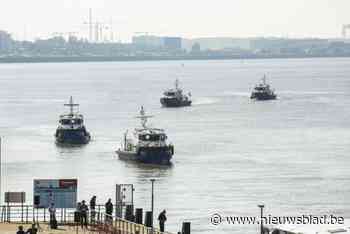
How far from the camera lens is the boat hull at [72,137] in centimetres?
8688

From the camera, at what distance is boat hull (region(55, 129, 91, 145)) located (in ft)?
285

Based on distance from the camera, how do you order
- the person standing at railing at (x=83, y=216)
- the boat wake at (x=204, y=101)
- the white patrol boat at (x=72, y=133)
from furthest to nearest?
1. the boat wake at (x=204, y=101)
2. the white patrol boat at (x=72, y=133)
3. the person standing at railing at (x=83, y=216)

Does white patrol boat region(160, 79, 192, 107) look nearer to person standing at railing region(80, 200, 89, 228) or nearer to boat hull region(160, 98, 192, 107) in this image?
boat hull region(160, 98, 192, 107)

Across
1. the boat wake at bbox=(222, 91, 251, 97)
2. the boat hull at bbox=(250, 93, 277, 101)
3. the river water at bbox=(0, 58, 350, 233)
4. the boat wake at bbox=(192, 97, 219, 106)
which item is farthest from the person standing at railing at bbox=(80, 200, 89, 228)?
the boat wake at bbox=(222, 91, 251, 97)

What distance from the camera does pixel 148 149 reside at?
72.9 metres

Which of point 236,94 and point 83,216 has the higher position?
point 83,216

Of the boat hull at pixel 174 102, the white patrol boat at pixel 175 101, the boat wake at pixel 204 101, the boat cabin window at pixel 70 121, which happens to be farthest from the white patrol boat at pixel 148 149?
the boat wake at pixel 204 101

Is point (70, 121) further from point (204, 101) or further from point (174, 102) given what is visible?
point (204, 101)

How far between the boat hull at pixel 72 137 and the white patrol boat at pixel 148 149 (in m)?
11.7

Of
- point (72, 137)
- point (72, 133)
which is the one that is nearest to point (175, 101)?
point (72, 133)

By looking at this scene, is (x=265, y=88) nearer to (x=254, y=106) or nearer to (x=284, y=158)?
(x=254, y=106)

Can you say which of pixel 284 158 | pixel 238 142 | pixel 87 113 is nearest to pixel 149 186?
pixel 284 158

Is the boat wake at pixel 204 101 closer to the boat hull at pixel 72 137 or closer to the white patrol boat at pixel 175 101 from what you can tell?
the white patrol boat at pixel 175 101

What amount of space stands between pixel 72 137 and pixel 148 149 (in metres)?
15.0
